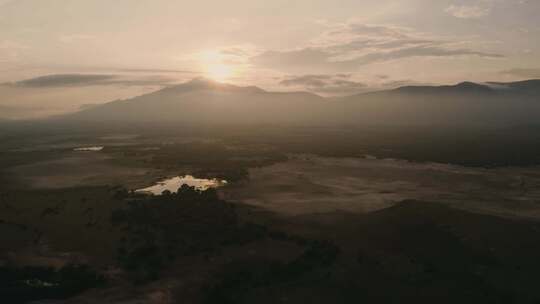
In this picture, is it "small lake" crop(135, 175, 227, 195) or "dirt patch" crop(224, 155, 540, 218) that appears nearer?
"dirt patch" crop(224, 155, 540, 218)

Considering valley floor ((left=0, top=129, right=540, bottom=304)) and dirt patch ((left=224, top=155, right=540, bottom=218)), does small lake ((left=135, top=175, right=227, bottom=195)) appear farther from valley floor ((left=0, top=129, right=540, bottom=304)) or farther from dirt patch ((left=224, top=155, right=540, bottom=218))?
dirt patch ((left=224, top=155, right=540, bottom=218))

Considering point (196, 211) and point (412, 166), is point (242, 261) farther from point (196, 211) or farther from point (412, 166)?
point (412, 166)

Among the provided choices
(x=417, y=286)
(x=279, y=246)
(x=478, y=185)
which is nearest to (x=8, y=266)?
(x=279, y=246)

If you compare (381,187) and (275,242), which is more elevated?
(275,242)

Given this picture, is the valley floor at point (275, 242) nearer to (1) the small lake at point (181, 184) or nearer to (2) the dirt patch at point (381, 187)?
(2) the dirt patch at point (381, 187)

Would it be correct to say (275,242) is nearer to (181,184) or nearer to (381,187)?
(381,187)

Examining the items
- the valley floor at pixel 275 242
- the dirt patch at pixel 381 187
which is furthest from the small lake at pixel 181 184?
the dirt patch at pixel 381 187

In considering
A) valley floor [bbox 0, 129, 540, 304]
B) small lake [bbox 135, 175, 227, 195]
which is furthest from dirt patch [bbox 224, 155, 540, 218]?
small lake [bbox 135, 175, 227, 195]

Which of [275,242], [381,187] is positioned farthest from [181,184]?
[275,242]
